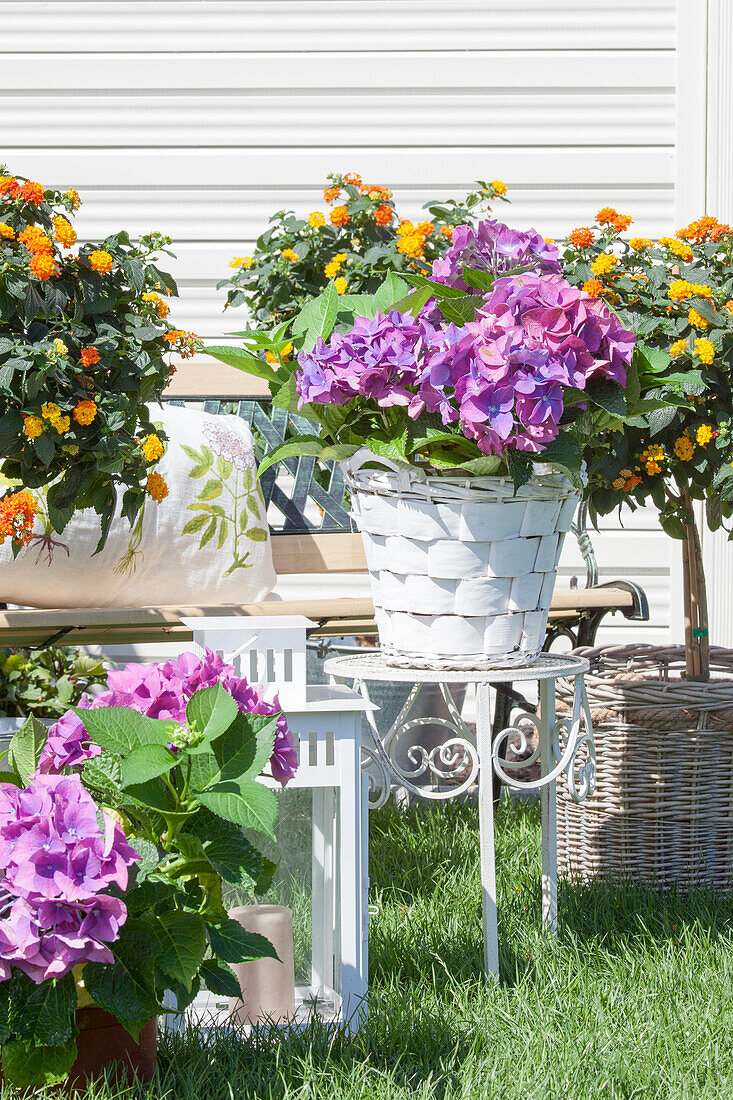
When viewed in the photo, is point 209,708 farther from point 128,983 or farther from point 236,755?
point 128,983

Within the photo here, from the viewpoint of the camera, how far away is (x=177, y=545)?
2385 mm

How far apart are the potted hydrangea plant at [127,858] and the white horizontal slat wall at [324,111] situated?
94.2 inches

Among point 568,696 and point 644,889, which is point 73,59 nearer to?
point 568,696

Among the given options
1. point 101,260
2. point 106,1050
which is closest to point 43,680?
point 101,260

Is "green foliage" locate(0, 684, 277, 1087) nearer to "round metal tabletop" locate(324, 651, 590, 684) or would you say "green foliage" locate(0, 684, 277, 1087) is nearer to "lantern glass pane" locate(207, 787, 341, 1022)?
"lantern glass pane" locate(207, 787, 341, 1022)

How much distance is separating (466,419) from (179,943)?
73 cm

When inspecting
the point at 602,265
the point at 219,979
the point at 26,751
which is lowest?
the point at 219,979

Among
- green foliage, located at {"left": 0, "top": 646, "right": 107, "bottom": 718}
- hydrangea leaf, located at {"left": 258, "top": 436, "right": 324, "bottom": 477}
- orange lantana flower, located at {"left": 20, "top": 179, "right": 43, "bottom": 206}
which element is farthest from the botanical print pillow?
hydrangea leaf, located at {"left": 258, "top": 436, "right": 324, "bottom": 477}

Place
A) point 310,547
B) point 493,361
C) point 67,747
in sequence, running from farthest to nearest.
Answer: point 310,547, point 493,361, point 67,747

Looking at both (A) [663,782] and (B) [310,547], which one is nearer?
(A) [663,782]

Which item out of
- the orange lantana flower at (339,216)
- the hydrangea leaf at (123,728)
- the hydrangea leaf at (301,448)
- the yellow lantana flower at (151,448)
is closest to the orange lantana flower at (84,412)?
the yellow lantana flower at (151,448)

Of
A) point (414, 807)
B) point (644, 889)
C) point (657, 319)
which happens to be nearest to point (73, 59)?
point (657, 319)

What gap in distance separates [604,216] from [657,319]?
1.04 feet

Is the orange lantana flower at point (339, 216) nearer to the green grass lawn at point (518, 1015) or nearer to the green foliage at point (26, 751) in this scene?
the green grass lawn at point (518, 1015)
